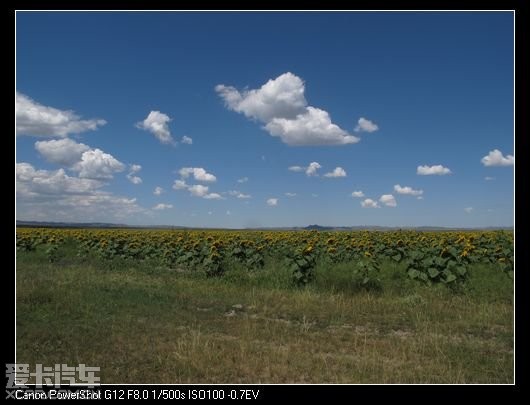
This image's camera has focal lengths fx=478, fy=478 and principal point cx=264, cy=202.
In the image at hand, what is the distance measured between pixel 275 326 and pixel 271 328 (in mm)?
160

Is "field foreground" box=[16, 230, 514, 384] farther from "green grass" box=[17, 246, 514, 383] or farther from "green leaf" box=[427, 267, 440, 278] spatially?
"green leaf" box=[427, 267, 440, 278]

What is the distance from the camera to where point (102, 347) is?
7.55 meters

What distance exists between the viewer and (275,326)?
348 inches

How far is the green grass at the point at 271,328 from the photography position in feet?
21.7

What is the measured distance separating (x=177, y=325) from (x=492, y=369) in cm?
536

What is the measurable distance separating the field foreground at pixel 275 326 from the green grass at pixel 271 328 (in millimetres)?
22

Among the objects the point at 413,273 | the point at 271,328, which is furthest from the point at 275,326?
the point at 413,273

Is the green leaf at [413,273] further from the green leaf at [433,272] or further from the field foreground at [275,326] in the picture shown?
the green leaf at [433,272]

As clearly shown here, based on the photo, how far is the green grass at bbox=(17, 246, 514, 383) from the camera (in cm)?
663

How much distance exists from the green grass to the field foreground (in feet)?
0.07

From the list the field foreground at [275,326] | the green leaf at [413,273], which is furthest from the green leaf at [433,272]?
the green leaf at [413,273]

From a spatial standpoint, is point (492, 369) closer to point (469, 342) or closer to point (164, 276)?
point (469, 342)

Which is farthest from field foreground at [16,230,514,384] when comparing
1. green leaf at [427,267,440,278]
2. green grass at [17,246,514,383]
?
green leaf at [427,267,440,278]

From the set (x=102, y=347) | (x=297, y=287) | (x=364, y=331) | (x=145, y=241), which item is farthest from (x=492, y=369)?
(x=145, y=241)
